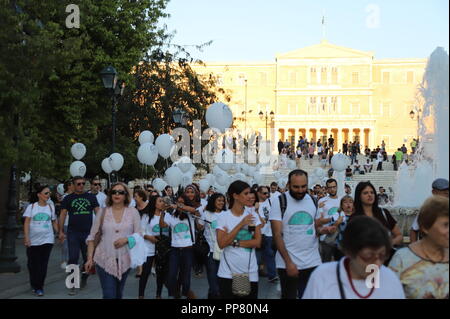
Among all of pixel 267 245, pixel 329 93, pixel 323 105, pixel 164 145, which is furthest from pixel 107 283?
pixel 329 93

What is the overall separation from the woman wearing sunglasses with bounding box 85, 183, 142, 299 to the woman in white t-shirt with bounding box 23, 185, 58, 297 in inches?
120

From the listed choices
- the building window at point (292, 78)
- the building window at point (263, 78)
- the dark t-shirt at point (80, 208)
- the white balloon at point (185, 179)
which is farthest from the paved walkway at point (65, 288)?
the building window at point (263, 78)

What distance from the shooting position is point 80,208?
9.74 metres

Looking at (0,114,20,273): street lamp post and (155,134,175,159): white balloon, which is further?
(155,134,175,159): white balloon

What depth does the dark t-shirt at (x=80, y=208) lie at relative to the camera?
972cm

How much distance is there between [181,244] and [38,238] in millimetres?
2106

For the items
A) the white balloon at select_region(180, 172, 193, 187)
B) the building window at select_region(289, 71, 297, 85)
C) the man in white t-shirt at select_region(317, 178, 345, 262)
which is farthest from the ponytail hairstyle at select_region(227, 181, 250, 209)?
the building window at select_region(289, 71, 297, 85)

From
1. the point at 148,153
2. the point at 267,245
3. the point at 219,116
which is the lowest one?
the point at 267,245

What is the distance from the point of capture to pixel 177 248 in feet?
28.9

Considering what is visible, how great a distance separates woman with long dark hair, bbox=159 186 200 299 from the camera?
8.81m

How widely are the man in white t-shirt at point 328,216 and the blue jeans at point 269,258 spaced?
1719mm

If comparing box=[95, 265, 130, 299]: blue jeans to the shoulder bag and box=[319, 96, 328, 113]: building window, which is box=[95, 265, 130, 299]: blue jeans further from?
box=[319, 96, 328, 113]: building window

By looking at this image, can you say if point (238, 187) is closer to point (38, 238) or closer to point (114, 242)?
point (114, 242)

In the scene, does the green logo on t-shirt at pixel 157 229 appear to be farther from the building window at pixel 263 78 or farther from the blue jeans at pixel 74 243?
the building window at pixel 263 78
